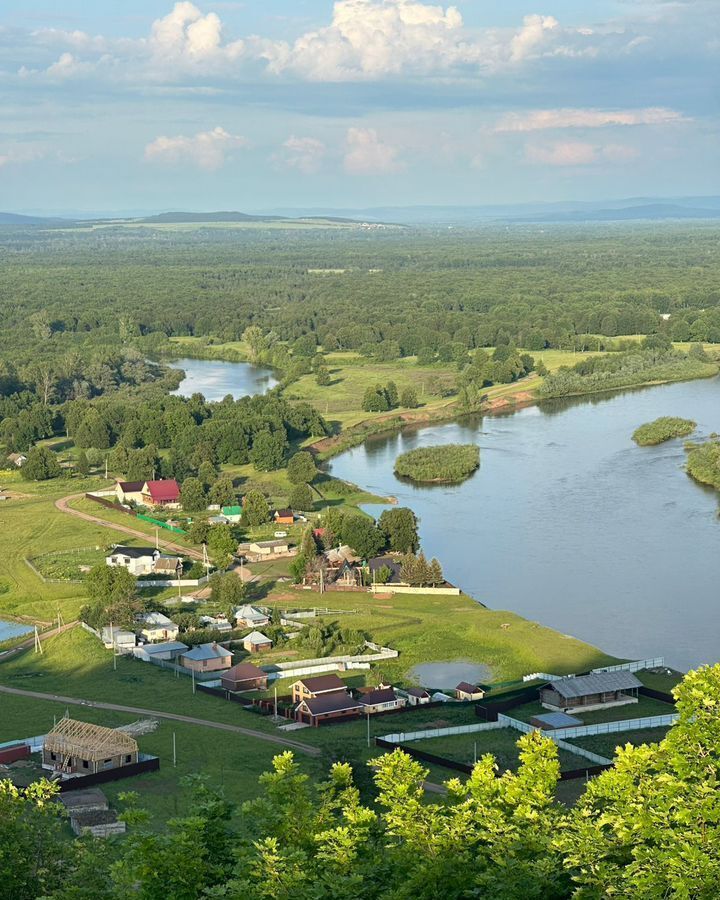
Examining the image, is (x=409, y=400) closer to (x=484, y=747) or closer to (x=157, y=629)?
(x=157, y=629)

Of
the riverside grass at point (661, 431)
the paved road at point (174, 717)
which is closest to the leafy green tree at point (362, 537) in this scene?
the paved road at point (174, 717)

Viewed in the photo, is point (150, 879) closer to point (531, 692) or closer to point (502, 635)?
point (531, 692)

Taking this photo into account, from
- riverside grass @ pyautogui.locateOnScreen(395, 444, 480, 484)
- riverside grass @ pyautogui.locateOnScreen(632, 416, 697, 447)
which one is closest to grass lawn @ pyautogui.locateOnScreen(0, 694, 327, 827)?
riverside grass @ pyautogui.locateOnScreen(395, 444, 480, 484)

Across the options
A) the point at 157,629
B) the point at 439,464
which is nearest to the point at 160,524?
the point at 157,629

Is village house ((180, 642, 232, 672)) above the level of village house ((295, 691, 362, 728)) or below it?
below

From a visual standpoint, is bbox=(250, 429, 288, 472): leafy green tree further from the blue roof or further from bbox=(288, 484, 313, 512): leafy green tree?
the blue roof

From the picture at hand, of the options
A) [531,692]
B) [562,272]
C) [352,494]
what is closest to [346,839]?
[531,692]

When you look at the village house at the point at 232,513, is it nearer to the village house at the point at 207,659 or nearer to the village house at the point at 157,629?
the village house at the point at 157,629
